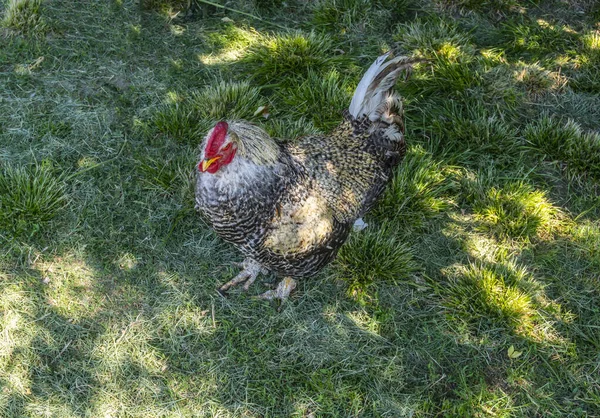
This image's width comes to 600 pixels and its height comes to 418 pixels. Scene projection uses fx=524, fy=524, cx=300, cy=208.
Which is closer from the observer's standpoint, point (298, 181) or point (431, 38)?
point (298, 181)

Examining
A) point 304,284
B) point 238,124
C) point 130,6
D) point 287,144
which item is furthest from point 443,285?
point 130,6

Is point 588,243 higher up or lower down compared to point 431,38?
lower down

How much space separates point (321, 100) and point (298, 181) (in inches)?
67.2

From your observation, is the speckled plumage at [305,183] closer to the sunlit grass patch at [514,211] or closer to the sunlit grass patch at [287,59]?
the sunlit grass patch at [514,211]

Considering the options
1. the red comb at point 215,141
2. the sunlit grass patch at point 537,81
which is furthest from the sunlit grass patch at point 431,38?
the red comb at point 215,141

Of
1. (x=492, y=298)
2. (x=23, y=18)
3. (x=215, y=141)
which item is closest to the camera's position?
(x=215, y=141)

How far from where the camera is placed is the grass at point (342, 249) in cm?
336

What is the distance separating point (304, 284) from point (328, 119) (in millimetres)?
1515

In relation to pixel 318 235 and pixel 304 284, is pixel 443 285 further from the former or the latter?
pixel 318 235

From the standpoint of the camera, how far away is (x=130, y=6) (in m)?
5.27

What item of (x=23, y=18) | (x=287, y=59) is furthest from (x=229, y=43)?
(x=23, y=18)

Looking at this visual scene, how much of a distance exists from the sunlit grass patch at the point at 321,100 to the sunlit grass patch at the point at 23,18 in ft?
7.94

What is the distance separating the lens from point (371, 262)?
3.75 metres

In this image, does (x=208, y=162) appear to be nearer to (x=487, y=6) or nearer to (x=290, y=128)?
(x=290, y=128)
